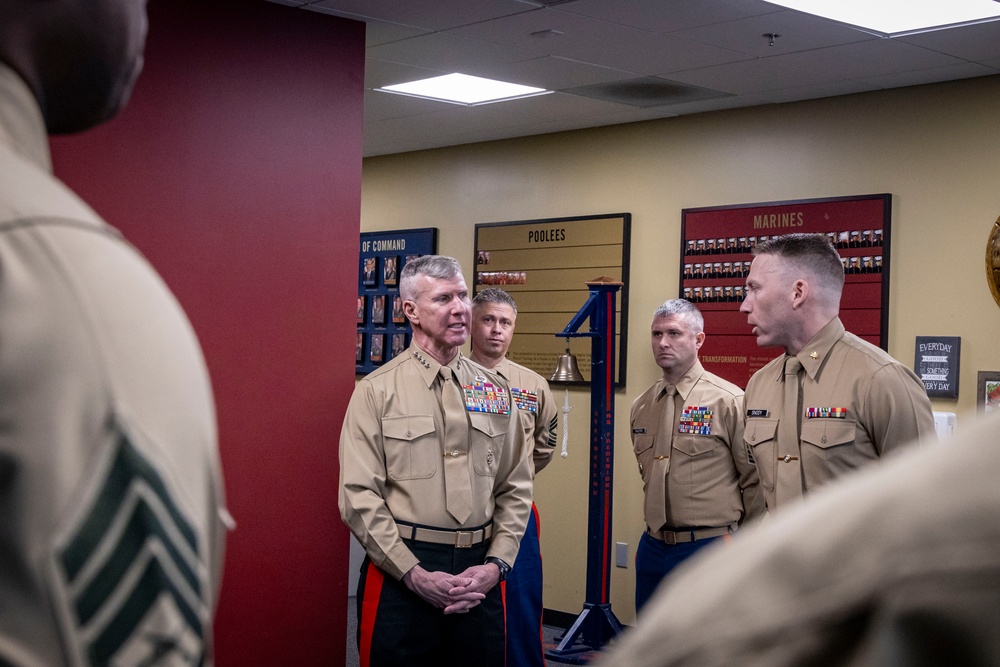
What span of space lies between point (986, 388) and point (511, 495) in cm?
257

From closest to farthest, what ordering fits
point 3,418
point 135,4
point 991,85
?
1. point 3,418
2. point 135,4
3. point 991,85

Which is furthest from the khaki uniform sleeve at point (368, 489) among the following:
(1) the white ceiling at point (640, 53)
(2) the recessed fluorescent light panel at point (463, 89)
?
(2) the recessed fluorescent light panel at point (463, 89)

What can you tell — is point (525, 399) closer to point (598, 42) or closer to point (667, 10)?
point (598, 42)

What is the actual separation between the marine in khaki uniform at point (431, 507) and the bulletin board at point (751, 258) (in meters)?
2.48

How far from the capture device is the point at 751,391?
3680 mm

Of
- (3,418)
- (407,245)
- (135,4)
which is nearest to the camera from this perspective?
(3,418)

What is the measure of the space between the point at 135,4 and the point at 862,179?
5256mm

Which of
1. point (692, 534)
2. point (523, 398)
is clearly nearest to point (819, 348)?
point (692, 534)

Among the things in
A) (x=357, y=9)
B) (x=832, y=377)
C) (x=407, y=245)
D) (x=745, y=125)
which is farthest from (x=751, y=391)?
(x=407, y=245)

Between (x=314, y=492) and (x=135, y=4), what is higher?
(x=135, y=4)

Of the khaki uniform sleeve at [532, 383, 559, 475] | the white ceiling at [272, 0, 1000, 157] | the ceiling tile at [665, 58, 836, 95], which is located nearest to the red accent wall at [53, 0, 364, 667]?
the white ceiling at [272, 0, 1000, 157]

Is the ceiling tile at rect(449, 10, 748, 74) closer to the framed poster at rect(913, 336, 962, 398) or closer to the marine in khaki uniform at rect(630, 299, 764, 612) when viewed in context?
the marine in khaki uniform at rect(630, 299, 764, 612)

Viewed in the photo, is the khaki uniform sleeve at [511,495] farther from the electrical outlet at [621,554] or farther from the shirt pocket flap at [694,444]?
the electrical outlet at [621,554]

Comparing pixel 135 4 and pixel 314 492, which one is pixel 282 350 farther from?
pixel 135 4
